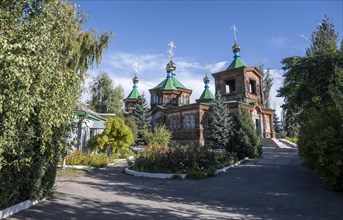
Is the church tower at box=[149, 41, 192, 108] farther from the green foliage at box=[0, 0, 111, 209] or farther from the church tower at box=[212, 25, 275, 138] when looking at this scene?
the green foliage at box=[0, 0, 111, 209]

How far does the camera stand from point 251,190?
812 cm

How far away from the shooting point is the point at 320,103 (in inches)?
518

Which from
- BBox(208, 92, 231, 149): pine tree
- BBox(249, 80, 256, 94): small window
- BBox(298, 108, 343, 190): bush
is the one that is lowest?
BBox(298, 108, 343, 190): bush

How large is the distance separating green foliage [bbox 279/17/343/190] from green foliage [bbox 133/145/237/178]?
4648mm

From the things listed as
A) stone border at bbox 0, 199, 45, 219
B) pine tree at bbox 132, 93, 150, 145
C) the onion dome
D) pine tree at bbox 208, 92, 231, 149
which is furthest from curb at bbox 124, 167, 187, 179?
the onion dome

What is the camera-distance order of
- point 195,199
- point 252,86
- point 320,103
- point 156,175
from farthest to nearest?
point 252,86 → point 320,103 → point 156,175 → point 195,199

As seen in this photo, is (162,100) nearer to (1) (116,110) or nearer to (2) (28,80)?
(1) (116,110)

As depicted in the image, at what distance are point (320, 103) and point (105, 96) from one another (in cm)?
3801

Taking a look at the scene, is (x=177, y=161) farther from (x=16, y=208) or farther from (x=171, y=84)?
(x=171, y=84)

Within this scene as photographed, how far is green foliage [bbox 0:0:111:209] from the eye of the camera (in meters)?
3.37

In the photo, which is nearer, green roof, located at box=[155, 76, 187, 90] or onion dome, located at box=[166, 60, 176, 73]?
green roof, located at box=[155, 76, 187, 90]

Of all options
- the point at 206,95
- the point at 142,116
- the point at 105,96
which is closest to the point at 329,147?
the point at 142,116

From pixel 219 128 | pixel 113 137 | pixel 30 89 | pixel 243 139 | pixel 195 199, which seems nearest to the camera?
pixel 30 89

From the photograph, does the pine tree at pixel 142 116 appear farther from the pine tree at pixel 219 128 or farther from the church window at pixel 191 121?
the pine tree at pixel 219 128
